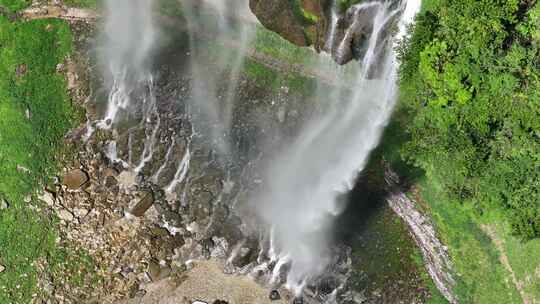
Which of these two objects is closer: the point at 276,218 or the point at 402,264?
the point at 402,264

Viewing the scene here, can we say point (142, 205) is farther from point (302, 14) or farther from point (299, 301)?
point (302, 14)

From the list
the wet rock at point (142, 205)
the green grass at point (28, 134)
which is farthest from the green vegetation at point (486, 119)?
the green grass at point (28, 134)

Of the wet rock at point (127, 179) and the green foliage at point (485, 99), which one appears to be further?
the wet rock at point (127, 179)

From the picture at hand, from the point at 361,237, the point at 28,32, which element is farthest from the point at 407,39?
the point at 28,32

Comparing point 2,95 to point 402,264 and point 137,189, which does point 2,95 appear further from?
point 402,264

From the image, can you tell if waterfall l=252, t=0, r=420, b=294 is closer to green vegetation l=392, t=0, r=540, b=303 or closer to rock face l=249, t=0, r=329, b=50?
rock face l=249, t=0, r=329, b=50

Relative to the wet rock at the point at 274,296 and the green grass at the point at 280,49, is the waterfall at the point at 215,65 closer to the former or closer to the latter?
the green grass at the point at 280,49

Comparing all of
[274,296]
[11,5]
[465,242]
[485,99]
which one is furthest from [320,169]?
[11,5]
